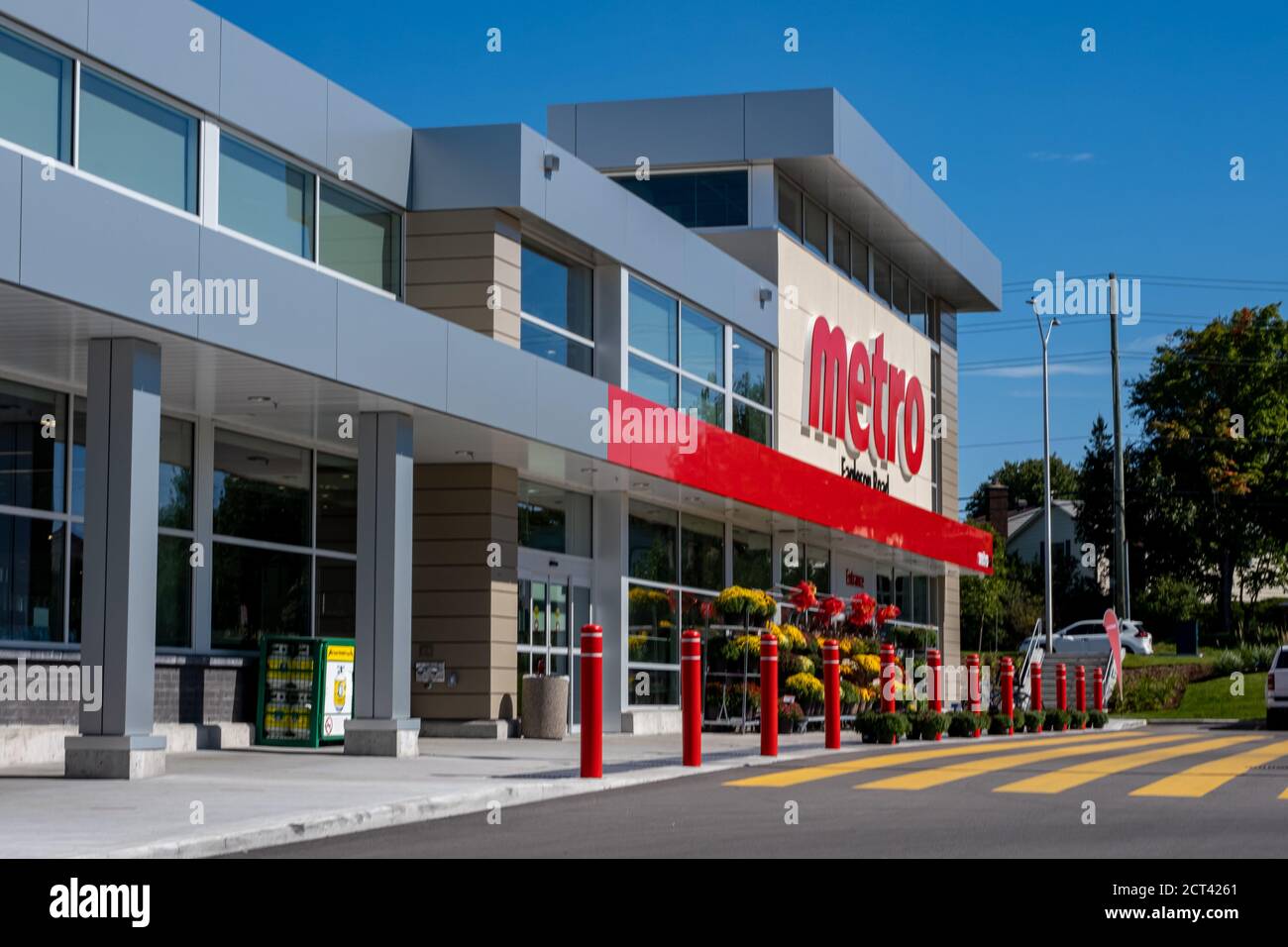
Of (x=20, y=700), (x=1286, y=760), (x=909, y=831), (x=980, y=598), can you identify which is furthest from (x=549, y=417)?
(x=980, y=598)

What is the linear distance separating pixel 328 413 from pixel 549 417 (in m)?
3.12

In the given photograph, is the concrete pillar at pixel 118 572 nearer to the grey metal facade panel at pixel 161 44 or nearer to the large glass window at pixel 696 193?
the grey metal facade panel at pixel 161 44

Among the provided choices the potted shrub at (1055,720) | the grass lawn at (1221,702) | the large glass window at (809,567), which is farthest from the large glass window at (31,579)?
the grass lawn at (1221,702)

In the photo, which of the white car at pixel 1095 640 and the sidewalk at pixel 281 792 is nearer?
the sidewalk at pixel 281 792

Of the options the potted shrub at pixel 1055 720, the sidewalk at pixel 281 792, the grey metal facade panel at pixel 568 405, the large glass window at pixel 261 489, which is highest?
the grey metal facade panel at pixel 568 405

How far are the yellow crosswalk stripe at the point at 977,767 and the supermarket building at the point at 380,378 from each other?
20.1 ft

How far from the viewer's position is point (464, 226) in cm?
2348

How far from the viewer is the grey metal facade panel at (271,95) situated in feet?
64.0

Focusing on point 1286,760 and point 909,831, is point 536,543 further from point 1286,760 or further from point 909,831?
point 909,831

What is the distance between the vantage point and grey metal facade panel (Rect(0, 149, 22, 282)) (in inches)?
537

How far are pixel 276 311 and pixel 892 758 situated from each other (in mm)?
8116

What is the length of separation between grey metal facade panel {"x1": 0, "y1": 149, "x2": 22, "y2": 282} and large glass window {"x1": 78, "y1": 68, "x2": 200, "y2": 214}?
362 cm

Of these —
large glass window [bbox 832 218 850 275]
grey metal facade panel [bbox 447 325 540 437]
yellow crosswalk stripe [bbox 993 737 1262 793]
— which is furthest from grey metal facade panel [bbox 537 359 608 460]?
large glass window [bbox 832 218 850 275]

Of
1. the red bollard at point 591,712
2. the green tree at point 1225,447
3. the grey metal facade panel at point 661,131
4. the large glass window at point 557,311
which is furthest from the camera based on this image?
the green tree at point 1225,447
